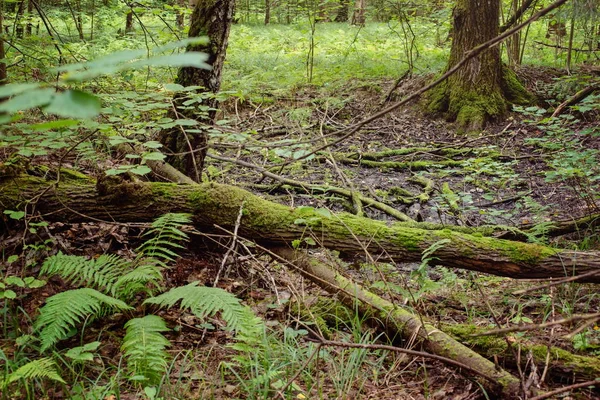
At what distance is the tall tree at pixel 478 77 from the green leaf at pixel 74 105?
27.0 ft

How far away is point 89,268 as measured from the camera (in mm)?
2885

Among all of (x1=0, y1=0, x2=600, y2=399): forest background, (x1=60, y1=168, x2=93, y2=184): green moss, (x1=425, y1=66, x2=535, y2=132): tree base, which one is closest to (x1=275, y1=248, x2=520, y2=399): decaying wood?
(x1=0, y1=0, x2=600, y2=399): forest background

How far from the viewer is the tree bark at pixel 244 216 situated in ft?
10.8

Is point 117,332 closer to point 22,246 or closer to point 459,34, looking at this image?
point 22,246

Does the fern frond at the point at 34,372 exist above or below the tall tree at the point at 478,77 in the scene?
below

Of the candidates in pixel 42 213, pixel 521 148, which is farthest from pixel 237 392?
pixel 521 148

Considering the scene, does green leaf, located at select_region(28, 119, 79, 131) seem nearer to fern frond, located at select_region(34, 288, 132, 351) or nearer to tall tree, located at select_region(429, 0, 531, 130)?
fern frond, located at select_region(34, 288, 132, 351)

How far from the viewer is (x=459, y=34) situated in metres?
8.45

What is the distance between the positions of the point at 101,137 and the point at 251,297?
2.46m

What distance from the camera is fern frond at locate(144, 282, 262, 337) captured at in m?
2.41

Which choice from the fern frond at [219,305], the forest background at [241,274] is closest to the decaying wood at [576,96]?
the forest background at [241,274]

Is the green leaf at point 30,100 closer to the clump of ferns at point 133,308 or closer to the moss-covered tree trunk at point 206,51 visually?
the clump of ferns at point 133,308

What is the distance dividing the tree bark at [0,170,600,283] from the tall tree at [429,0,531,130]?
5.39 metres

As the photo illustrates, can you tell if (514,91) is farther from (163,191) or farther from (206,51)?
(163,191)
